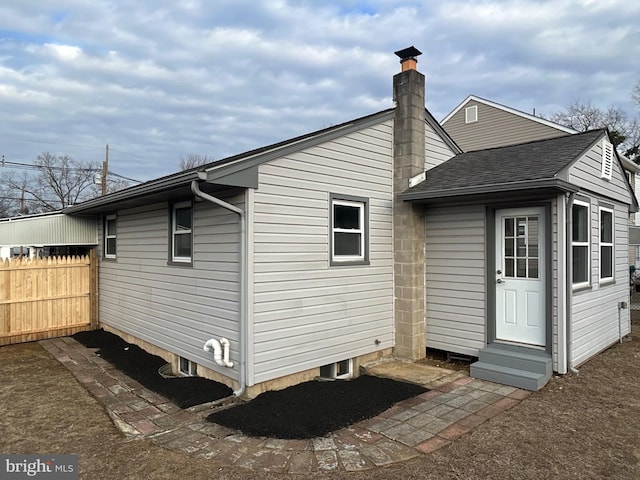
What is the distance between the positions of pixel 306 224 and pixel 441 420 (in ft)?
9.36

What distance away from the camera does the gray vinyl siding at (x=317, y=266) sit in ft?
16.5

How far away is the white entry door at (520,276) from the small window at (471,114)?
464 inches

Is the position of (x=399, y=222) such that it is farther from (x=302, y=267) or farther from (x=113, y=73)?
(x=113, y=73)

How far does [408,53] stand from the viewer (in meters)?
6.83

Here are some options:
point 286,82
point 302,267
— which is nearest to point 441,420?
point 302,267

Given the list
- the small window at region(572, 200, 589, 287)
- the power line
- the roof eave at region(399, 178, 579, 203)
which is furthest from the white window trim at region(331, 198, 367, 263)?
the power line

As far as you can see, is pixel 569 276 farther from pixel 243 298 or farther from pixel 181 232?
pixel 181 232

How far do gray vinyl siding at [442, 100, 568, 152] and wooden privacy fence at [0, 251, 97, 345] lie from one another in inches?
559

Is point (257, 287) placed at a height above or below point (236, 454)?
above

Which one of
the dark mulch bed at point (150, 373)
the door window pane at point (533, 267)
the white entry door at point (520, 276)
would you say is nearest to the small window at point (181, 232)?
the dark mulch bed at point (150, 373)

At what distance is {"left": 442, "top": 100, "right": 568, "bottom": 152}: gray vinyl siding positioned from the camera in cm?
1484

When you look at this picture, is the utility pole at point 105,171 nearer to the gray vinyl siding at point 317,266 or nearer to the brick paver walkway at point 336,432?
the brick paver walkway at point 336,432

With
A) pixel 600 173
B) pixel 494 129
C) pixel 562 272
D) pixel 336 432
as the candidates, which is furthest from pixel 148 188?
pixel 494 129

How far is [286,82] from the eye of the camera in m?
14.5
